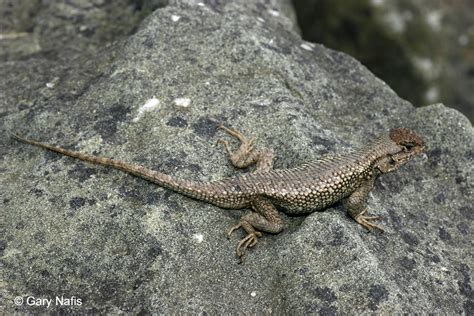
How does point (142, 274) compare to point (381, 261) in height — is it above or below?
below

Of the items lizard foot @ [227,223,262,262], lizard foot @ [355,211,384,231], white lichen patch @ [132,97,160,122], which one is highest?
lizard foot @ [355,211,384,231]

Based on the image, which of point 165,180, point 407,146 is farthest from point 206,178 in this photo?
point 407,146

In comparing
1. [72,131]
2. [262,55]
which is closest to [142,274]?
[72,131]

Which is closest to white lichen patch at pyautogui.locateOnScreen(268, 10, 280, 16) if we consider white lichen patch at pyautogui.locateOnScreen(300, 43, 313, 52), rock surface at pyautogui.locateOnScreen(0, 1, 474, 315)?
rock surface at pyautogui.locateOnScreen(0, 1, 474, 315)

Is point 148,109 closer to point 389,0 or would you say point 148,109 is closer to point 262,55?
point 262,55

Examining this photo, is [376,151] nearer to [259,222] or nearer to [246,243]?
[259,222]

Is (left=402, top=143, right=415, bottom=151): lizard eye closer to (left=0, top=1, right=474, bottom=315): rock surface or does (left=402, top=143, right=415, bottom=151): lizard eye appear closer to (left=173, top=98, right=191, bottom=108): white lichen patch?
(left=0, top=1, right=474, bottom=315): rock surface

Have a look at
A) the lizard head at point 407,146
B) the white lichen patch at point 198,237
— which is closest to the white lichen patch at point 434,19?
the lizard head at point 407,146

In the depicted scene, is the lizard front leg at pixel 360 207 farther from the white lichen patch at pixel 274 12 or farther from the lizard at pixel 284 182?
the white lichen patch at pixel 274 12
